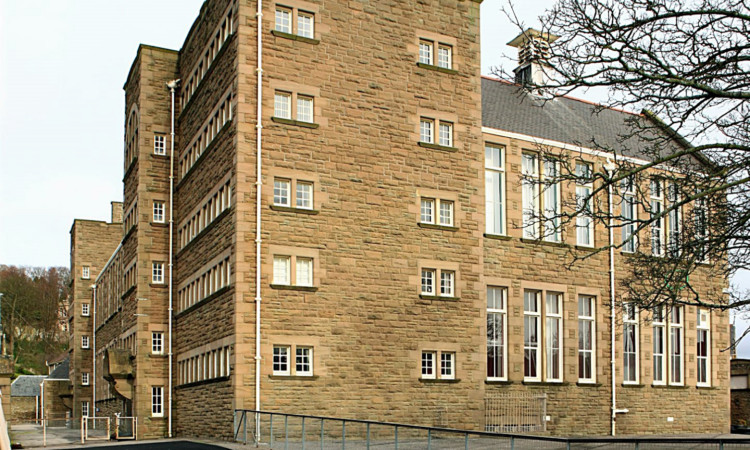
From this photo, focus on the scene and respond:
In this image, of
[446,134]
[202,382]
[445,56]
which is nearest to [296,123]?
[446,134]

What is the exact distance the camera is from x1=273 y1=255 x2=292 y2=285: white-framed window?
84.7 feet

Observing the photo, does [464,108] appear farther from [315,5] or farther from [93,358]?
[93,358]

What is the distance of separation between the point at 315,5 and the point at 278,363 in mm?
11563

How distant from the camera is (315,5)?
90.4 feet

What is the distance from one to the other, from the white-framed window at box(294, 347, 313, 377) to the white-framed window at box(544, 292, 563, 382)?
10.7 metres

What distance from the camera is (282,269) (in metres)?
25.9

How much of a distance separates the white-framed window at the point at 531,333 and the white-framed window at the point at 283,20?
13252 mm

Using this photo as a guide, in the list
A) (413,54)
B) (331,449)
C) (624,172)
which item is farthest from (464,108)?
(624,172)

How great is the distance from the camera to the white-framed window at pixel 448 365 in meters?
28.0

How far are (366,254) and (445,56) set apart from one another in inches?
318

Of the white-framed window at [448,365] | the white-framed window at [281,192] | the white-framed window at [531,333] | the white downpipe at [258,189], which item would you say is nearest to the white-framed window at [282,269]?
the white downpipe at [258,189]

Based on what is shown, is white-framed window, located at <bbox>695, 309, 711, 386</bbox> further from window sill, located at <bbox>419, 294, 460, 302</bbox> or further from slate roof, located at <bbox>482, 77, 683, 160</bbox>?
window sill, located at <bbox>419, 294, 460, 302</bbox>

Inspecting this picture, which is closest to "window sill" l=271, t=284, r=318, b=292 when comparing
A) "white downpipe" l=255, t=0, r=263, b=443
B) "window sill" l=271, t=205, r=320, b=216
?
"white downpipe" l=255, t=0, r=263, b=443

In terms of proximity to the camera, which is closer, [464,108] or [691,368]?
[464,108]
